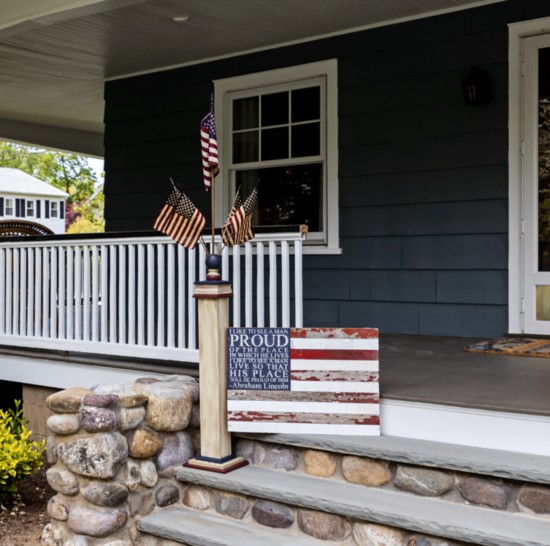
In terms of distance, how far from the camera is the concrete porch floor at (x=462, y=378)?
9.96 feet

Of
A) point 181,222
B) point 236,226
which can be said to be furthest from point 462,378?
point 181,222

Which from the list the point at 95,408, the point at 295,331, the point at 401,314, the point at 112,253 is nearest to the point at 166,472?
the point at 95,408

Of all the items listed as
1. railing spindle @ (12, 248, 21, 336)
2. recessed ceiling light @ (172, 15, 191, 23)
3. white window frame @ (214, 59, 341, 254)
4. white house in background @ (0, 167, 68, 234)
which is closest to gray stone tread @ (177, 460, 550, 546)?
railing spindle @ (12, 248, 21, 336)

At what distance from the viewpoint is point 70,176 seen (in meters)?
33.6

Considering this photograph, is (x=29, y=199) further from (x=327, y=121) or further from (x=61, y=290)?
(x=61, y=290)

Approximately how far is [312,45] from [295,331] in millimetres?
3317

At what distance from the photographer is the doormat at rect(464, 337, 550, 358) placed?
4.36 m

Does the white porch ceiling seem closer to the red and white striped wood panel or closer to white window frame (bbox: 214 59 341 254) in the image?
white window frame (bbox: 214 59 341 254)

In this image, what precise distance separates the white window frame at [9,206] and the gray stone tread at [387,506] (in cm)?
2849

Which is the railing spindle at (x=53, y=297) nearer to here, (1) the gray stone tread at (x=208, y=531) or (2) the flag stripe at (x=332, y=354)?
(1) the gray stone tread at (x=208, y=531)

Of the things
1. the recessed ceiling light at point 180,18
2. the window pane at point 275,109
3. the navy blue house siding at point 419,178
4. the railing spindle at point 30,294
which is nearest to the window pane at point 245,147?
the window pane at point 275,109

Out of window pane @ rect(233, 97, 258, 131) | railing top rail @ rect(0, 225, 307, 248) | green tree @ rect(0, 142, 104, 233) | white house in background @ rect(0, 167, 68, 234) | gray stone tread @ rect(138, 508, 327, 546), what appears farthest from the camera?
green tree @ rect(0, 142, 104, 233)

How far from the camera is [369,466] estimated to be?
3066 mm

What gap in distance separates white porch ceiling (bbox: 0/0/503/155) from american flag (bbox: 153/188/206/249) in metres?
1.61
